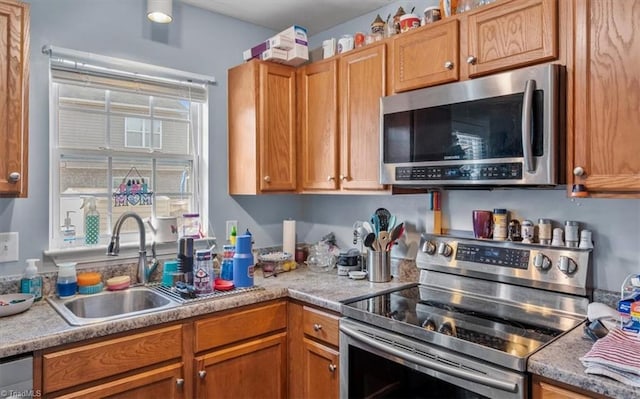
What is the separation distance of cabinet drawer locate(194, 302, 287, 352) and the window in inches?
30.4

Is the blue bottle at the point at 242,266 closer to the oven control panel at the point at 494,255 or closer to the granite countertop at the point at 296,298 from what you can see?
the granite countertop at the point at 296,298

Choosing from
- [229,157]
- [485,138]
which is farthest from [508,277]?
[229,157]

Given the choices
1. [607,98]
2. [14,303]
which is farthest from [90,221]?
[607,98]

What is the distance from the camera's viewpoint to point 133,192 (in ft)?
7.48

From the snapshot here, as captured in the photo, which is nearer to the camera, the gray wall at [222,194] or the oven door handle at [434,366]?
the oven door handle at [434,366]

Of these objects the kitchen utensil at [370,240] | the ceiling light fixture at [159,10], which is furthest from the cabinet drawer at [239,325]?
the ceiling light fixture at [159,10]

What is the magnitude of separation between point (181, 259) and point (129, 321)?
1.87 feet

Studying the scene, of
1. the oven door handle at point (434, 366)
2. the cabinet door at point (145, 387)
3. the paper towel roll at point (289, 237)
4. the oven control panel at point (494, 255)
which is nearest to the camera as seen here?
the oven door handle at point (434, 366)

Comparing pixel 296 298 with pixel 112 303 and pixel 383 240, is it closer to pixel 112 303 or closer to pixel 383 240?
pixel 383 240

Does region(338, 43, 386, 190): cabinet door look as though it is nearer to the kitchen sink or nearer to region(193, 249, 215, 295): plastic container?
region(193, 249, 215, 295): plastic container

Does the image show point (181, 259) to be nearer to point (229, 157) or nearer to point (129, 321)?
point (129, 321)

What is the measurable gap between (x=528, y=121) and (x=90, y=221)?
6.61 ft

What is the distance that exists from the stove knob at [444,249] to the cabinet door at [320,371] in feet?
2.25

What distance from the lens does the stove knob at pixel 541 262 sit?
5.55ft
